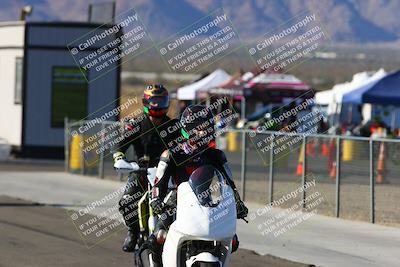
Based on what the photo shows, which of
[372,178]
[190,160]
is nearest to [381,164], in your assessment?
[372,178]

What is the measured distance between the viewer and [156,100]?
37.8ft

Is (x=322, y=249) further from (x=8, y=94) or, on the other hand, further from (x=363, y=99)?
(x=8, y=94)

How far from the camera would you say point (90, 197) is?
22.4 meters

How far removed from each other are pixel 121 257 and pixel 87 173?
15034mm

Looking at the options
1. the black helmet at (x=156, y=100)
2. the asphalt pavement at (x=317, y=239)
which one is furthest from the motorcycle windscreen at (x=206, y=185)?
the asphalt pavement at (x=317, y=239)

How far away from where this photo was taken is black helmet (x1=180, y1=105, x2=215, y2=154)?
9727 mm

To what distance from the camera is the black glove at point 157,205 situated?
9.77 m

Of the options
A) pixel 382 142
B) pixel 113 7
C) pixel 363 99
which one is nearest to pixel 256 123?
pixel 113 7

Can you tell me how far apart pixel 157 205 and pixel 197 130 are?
736 mm

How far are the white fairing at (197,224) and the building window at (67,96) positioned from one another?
26338mm

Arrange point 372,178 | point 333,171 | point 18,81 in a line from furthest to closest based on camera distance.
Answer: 1. point 18,81
2. point 333,171
3. point 372,178

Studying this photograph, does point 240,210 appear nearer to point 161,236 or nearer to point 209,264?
point 161,236

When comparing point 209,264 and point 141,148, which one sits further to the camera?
point 141,148

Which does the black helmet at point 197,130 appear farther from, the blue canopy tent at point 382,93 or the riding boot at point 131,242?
the blue canopy tent at point 382,93
